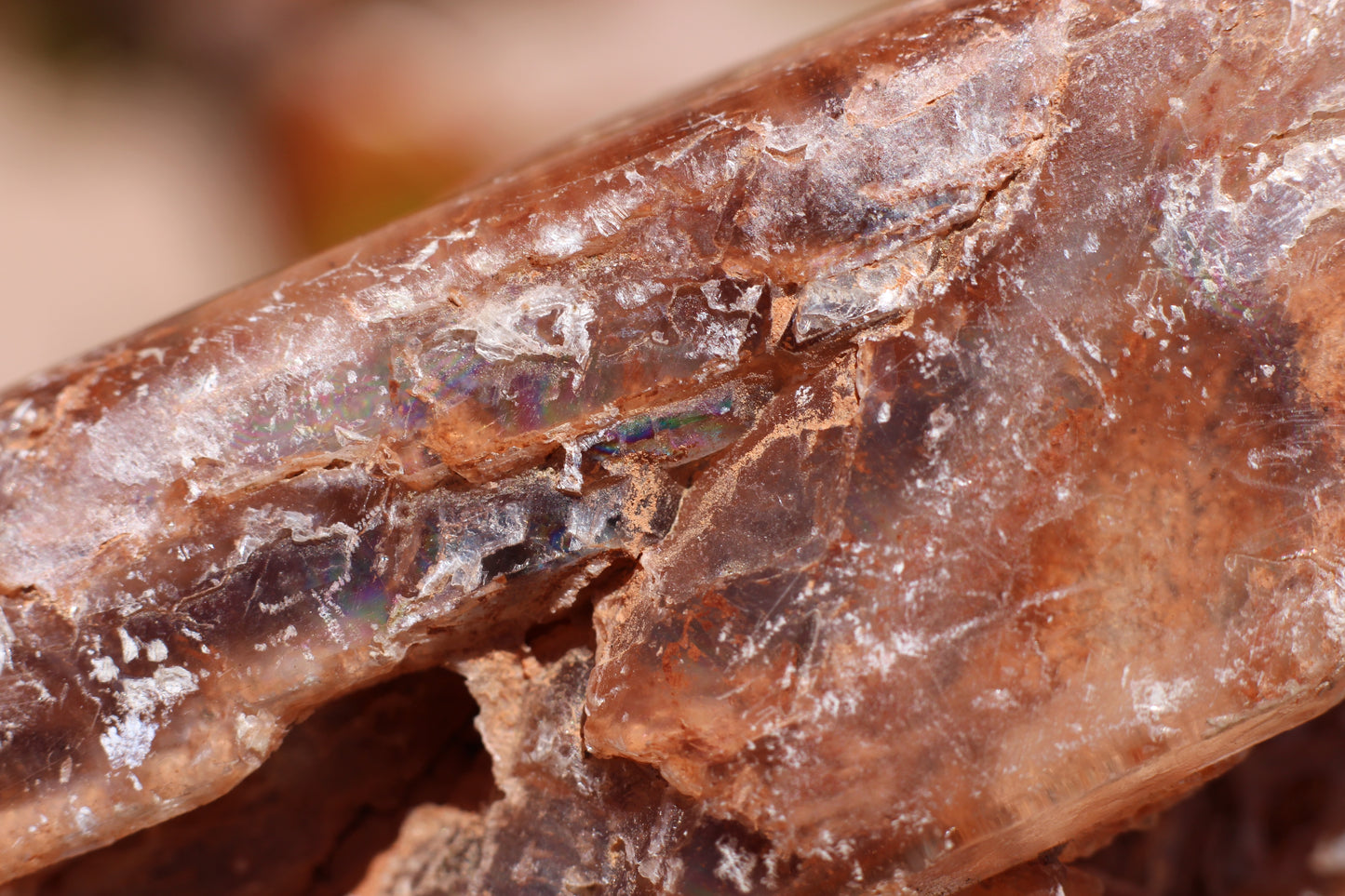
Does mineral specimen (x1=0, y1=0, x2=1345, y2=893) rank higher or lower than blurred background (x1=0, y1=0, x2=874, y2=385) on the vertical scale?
lower

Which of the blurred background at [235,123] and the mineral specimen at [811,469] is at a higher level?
the blurred background at [235,123]

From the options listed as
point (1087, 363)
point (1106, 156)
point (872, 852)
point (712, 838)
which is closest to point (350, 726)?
point (712, 838)

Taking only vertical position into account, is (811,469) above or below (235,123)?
below

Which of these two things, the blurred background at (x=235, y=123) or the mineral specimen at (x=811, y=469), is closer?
the mineral specimen at (x=811, y=469)

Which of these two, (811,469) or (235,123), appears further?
(235,123)
